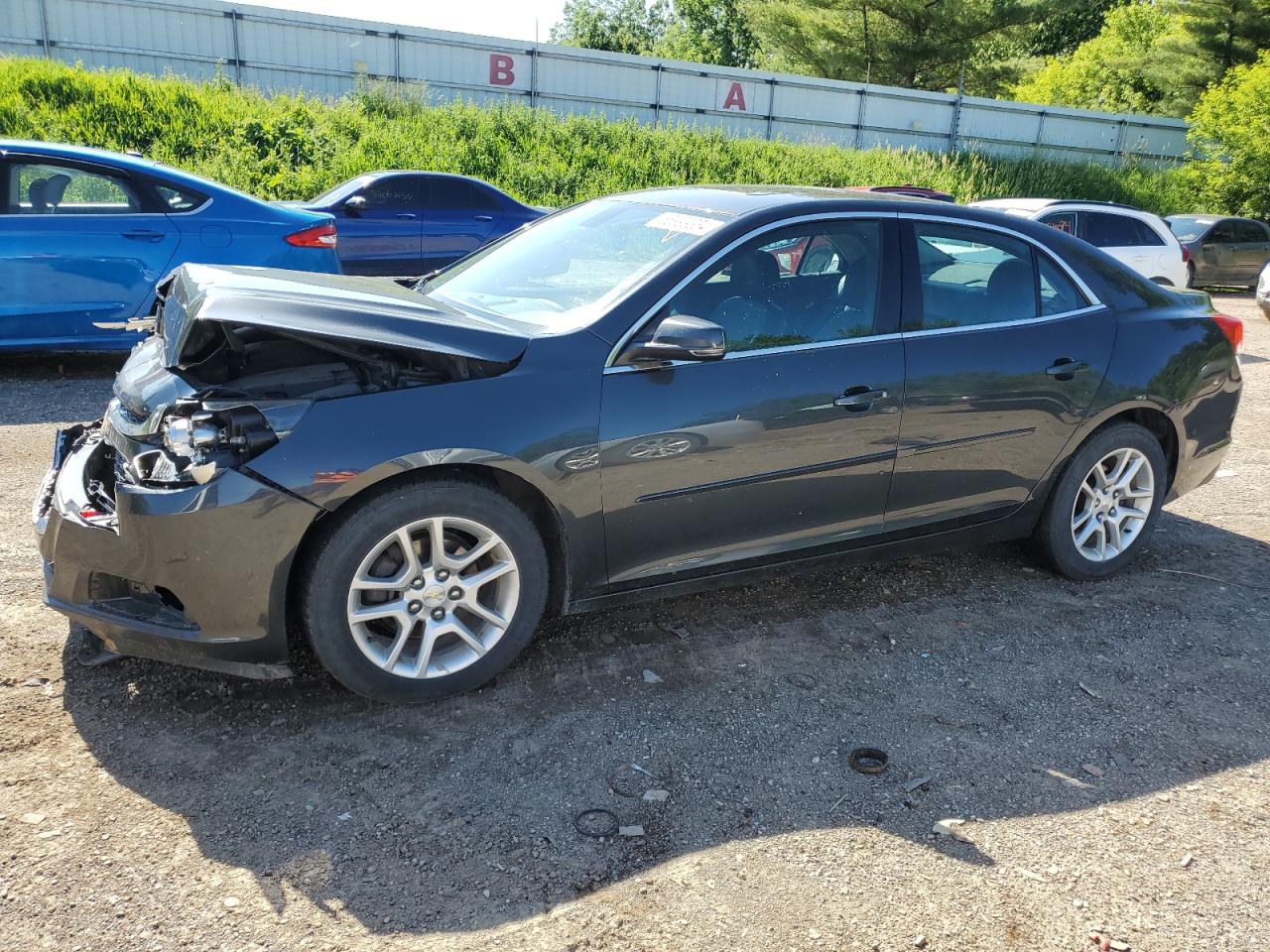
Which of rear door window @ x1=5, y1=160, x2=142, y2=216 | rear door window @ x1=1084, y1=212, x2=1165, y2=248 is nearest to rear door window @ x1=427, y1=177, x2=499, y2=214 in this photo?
rear door window @ x1=5, y1=160, x2=142, y2=216

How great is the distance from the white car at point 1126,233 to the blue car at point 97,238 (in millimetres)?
8646

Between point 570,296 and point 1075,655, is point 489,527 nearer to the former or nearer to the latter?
point 570,296

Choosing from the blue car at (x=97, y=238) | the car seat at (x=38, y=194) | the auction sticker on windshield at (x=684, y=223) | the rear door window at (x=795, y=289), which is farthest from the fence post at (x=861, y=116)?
the auction sticker on windshield at (x=684, y=223)

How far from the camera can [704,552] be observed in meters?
3.74

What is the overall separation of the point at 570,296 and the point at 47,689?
2.20m

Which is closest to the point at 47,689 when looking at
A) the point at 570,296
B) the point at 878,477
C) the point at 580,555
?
the point at 580,555

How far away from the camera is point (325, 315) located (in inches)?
127

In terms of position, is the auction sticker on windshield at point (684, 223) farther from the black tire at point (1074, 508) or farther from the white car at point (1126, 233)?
the white car at point (1126, 233)

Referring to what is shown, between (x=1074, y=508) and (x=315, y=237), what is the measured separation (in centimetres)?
580

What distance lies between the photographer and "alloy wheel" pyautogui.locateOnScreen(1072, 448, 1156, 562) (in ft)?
15.5

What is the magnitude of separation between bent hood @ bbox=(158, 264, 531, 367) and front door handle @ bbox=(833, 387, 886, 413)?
1.20 m

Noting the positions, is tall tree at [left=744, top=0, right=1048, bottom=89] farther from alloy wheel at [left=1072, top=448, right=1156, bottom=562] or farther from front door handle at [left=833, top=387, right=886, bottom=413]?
front door handle at [left=833, top=387, right=886, bottom=413]

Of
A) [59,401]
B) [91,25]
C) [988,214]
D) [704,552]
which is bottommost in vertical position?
[59,401]

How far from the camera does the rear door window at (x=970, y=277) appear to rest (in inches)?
162
